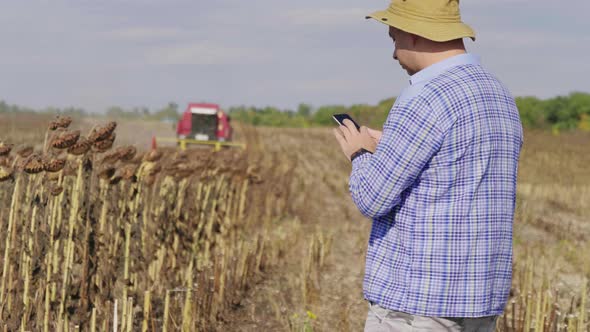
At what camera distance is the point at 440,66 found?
2.41 metres

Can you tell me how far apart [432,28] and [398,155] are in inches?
15.0

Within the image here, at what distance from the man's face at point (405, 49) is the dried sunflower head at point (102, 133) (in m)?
2.75

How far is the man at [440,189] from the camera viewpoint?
2311mm

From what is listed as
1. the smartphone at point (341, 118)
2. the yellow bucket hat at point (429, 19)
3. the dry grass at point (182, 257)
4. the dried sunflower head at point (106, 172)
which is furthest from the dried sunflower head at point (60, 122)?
the yellow bucket hat at point (429, 19)

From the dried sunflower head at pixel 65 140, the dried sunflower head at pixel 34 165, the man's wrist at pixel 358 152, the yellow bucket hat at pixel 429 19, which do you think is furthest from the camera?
the dried sunflower head at pixel 65 140

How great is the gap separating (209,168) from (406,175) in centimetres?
621

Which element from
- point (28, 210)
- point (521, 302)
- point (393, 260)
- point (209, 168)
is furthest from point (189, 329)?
point (209, 168)

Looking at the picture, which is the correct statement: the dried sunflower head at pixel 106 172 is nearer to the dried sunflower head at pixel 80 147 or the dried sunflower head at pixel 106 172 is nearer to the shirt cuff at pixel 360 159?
the dried sunflower head at pixel 80 147

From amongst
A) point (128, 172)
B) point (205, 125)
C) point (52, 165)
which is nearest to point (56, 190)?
point (52, 165)

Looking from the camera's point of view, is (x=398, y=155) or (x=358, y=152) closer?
(x=398, y=155)

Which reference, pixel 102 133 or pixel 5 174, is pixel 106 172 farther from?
pixel 5 174

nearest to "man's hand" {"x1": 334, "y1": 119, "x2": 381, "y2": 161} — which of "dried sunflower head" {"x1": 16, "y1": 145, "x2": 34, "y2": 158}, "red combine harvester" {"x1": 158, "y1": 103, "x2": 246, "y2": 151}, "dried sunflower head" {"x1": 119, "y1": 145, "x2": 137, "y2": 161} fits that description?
"dried sunflower head" {"x1": 16, "y1": 145, "x2": 34, "y2": 158}

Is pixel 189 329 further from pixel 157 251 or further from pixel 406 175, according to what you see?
pixel 406 175

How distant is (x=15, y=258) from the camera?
15.9 feet
